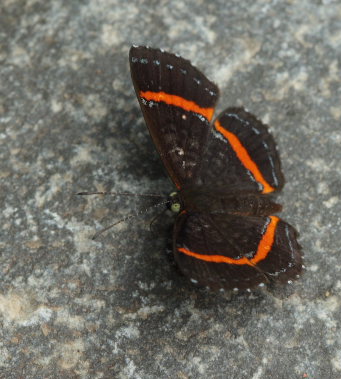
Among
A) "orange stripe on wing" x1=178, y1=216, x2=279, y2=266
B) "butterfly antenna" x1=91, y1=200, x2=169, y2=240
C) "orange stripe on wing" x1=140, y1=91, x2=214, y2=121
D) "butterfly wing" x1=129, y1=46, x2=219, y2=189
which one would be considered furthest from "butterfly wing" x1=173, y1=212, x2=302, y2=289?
"orange stripe on wing" x1=140, y1=91, x2=214, y2=121

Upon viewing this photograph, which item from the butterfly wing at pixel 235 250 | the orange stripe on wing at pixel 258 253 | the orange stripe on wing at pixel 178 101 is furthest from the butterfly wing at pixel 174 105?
the orange stripe on wing at pixel 258 253

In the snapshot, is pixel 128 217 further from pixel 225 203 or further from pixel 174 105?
pixel 174 105

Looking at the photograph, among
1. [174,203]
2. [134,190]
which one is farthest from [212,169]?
[134,190]

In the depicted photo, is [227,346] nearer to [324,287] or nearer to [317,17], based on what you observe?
[324,287]

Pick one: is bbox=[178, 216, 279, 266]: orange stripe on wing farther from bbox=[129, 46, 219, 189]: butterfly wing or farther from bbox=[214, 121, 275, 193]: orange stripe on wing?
bbox=[129, 46, 219, 189]: butterfly wing

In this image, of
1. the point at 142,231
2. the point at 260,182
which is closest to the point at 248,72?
the point at 260,182

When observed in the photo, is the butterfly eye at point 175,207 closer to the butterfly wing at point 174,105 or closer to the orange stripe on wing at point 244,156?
the butterfly wing at point 174,105
